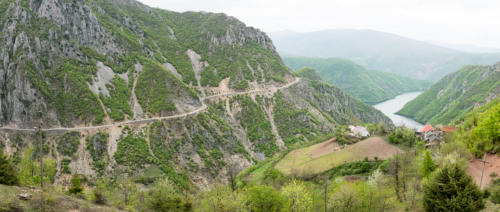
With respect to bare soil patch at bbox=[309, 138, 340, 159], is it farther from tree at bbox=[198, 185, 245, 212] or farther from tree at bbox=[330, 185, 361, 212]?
tree at bbox=[198, 185, 245, 212]

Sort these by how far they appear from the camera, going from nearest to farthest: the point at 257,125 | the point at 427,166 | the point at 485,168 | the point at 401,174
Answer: the point at 485,168, the point at 427,166, the point at 401,174, the point at 257,125

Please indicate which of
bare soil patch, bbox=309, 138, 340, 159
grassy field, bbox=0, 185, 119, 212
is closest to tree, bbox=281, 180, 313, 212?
grassy field, bbox=0, 185, 119, 212

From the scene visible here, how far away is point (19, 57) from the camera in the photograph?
92.4 meters

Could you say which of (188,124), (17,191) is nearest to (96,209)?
(17,191)

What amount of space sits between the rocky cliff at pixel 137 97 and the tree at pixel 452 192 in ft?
213

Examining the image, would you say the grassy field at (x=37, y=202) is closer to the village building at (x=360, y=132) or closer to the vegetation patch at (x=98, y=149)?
the vegetation patch at (x=98, y=149)

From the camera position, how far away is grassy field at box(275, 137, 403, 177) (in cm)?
6862

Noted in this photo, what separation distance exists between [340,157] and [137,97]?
7223 cm

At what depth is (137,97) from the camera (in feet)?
352

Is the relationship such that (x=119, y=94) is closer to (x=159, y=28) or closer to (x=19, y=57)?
(x=19, y=57)

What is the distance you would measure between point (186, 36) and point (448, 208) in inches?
5843

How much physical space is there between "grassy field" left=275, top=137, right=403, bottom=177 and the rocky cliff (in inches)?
1114

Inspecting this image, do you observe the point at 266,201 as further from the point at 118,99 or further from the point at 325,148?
the point at 118,99

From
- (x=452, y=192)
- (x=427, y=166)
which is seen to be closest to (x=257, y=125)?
(x=427, y=166)
